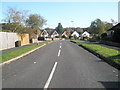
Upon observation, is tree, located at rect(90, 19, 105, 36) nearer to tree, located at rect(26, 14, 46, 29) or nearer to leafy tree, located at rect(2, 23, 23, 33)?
tree, located at rect(26, 14, 46, 29)

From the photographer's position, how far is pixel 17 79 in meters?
7.96

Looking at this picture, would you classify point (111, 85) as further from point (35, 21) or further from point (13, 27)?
point (35, 21)

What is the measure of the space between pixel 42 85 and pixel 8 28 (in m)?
37.2

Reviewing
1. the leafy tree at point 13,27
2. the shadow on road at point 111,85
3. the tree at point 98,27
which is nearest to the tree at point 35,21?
the tree at point 98,27

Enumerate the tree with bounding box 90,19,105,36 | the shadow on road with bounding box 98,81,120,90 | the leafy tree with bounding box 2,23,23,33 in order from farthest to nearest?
the tree with bounding box 90,19,105,36, the leafy tree with bounding box 2,23,23,33, the shadow on road with bounding box 98,81,120,90

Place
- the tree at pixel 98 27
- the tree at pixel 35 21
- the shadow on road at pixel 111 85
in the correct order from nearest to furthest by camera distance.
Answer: the shadow on road at pixel 111 85, the tree at pixel 35 21, the tree at pixel 98 27

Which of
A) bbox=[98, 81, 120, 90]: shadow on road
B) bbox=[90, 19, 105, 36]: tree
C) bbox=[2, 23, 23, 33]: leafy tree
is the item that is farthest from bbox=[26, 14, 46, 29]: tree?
bbox=[98, 81, 120, 90]: shadow on road

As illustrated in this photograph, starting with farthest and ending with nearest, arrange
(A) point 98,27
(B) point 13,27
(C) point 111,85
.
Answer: (A) point 98,27 → (B) point 13,27 → (C) point 111,85

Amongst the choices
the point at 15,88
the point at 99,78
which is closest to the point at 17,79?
the point at 15,88

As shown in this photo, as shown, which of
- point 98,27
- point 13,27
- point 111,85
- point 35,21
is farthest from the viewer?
point 98,27

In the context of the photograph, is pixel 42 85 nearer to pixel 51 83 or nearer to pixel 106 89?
pixel 51 83

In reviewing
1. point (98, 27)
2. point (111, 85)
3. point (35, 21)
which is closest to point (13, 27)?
point (35, 21)

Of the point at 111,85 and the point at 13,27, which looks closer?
the point at 111,85

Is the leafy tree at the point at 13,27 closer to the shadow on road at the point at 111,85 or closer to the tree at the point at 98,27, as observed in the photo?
the shadow on road at the point at 111,85
